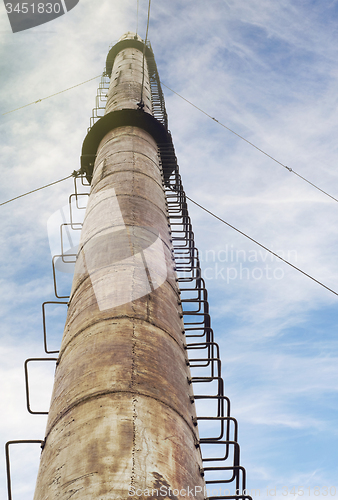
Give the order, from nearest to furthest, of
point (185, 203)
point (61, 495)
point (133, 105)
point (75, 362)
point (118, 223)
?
point (61, 495), point (75, 362), point (118, 223), point (185, 203), point (133, 105)

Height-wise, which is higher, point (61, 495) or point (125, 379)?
point (125, 379)

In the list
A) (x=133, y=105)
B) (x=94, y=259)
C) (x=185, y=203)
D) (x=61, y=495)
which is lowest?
(x=61, y=495)

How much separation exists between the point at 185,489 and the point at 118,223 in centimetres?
428

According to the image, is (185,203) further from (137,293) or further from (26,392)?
(26,392)

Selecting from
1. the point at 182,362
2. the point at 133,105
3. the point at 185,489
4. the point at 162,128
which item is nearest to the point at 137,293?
the point at 182,362

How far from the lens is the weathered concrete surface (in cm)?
358

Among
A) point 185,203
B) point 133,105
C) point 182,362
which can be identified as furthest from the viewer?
point 133,105

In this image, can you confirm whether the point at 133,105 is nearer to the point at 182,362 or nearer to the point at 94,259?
the point at 94,259

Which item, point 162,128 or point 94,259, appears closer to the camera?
point 94,259

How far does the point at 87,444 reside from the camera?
3.76m

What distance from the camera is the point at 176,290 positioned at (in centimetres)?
684

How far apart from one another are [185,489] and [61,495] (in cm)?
108

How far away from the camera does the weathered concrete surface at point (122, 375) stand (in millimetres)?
3584

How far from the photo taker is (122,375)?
4.41m
